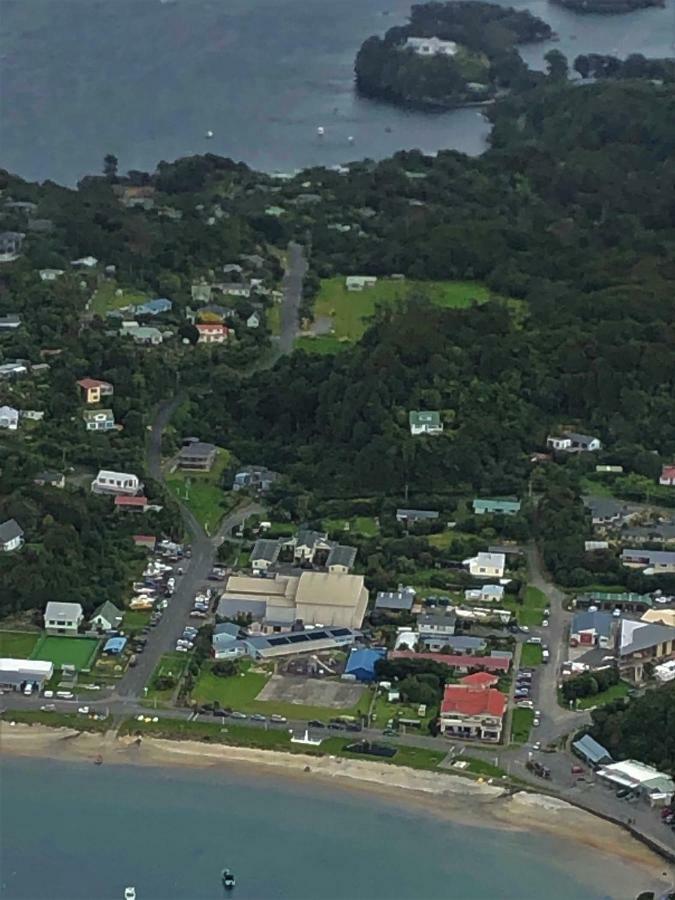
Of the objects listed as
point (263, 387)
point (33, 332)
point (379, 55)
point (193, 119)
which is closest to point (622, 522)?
point (263, 387)

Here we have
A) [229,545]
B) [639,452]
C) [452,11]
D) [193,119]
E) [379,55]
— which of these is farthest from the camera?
[452,11]

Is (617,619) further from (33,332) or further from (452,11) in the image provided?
(452,11)

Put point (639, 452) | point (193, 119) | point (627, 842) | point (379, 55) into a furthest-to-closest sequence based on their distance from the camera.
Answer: point (379, 55) → point (193, 119) → point (639, 452) → point (627, 842)

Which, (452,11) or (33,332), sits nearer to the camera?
(33,332)

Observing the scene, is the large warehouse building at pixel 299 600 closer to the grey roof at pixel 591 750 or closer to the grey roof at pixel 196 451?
the grey roof at pixel 591 750

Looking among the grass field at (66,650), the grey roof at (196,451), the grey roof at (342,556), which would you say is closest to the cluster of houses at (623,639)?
the grey roof at (342,556)

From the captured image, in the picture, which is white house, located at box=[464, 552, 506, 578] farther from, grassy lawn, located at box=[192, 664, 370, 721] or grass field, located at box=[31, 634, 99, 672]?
grass field, located at box=[31, 634, 99, 672]

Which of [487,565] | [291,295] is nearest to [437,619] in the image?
[487,565]

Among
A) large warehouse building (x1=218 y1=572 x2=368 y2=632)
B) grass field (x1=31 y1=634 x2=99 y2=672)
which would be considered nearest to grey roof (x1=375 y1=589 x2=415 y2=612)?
large warehouse building (x1=218 y1=572 x2=368 y2=632)
